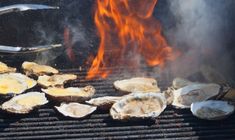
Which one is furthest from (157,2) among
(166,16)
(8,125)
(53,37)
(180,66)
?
(8,125)

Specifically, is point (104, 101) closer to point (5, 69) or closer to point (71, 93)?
point (71, 93)

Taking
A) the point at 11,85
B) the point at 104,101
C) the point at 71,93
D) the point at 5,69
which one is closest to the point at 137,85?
the point at 104,101

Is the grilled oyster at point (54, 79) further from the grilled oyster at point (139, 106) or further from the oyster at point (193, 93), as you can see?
the oyster at point (193, 93)

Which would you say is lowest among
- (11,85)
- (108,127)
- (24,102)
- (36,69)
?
(108,127)

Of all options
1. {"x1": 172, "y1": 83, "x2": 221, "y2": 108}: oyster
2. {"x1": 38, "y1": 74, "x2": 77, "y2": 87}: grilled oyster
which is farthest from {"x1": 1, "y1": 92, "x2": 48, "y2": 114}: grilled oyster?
{"x1": 172, "y1": 83, "x2": 221, "y2": 108}: oyster

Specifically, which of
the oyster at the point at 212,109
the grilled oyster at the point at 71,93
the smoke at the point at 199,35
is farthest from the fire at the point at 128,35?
the oyster at the point at 212,109

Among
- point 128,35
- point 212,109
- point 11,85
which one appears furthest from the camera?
point 128,35
